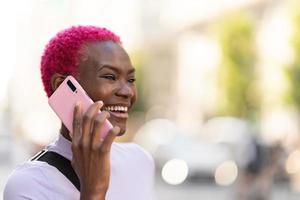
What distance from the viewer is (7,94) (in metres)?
11.5

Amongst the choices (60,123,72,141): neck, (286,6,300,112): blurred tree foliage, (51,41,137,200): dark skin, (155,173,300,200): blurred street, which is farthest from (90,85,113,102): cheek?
(286,6,300,112): blurred tree foliage

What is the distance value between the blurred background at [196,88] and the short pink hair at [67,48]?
0.81 ft

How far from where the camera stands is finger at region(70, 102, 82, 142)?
6.93 ft

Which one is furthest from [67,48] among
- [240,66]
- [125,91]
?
[240,66]

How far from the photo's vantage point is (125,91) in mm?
2355

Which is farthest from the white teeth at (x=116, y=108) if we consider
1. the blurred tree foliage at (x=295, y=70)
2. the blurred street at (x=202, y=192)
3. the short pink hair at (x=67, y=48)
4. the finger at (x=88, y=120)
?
the blurred tree foliage at (x=295, y=70)

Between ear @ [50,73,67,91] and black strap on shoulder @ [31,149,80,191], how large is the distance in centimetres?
17

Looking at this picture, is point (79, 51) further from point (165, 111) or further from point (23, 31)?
point (165, 111)

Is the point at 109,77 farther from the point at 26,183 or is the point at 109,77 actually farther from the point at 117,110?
the point at 26,183

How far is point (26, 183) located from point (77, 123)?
250mm

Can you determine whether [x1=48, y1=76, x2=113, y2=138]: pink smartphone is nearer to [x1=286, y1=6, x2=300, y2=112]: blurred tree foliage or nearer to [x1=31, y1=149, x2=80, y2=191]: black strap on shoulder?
[x1=31, y1=149, x2=80, y2=191]: black strap on shoulder

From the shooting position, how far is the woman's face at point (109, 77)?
234 centimetres

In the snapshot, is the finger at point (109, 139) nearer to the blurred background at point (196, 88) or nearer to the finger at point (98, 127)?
the finger at point (98, 127)

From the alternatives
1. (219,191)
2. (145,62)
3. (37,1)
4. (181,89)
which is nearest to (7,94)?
(37,1)
